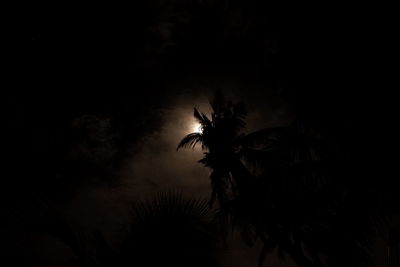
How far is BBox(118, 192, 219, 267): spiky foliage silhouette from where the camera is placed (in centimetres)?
431

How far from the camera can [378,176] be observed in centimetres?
773

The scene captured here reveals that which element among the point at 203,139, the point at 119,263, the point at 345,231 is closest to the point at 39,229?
the point at 119,263

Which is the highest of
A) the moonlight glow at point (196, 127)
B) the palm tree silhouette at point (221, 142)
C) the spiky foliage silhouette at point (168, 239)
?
the moonlight glow at point (196, 127)

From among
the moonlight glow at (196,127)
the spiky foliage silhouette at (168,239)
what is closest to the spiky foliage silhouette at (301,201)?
the moonlight glow at (196,127)

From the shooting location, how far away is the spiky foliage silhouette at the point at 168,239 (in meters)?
4.31

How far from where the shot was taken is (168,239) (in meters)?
4.41

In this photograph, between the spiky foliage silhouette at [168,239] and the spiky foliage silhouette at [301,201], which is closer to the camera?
the spiky foliage silhouette at [168,239]

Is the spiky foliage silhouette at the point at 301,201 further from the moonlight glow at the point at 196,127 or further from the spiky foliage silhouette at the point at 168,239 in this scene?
the spiky foliage silhouette at the point at 168,239

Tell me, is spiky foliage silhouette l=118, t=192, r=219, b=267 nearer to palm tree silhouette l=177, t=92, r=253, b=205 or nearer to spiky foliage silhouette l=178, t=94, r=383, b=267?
spiky foliage silhouette l=178, t=94, r=383, b=267

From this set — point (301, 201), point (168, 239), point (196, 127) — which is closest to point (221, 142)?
point (196, 127)

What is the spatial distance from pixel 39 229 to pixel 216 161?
8073mm

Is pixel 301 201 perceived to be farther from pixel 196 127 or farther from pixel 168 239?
pixel 168 239

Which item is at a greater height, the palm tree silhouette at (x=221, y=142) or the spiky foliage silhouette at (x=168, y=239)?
the palm tree silhouette at (x=221, y=142)

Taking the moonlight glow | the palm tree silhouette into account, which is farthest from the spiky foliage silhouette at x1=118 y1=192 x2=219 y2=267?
the moonlight glow
